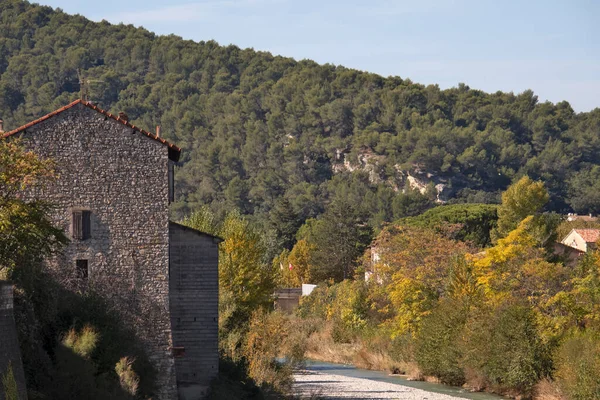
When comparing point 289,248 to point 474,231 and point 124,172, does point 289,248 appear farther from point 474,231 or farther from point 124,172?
point 124,172

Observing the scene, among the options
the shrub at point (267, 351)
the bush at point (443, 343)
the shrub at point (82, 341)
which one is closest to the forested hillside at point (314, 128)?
the bush at point (443, 343)

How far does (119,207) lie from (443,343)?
1016 inches

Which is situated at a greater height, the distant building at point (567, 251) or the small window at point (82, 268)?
the small window at point (82, 268)

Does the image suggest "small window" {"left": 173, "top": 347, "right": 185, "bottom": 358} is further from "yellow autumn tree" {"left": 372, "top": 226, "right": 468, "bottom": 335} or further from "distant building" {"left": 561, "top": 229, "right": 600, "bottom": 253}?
"distant building" {"left": 561, "top": 229, "right": 600, "bottom": 253}

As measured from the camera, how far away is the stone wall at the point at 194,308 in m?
35.8

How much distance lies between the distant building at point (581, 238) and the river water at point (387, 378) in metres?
31.9

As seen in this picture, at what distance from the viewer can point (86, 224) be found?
33219mm

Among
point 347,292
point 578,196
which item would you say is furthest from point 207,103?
point 347,292

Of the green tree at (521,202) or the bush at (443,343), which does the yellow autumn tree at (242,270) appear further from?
the green tree at (521,202)

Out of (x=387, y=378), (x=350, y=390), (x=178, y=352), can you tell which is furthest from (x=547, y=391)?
(x=178, y=352)

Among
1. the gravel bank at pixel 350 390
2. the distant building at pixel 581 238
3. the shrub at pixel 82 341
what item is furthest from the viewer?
the distant building at pixel 581 238

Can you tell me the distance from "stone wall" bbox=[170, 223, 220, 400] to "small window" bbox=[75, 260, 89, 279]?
3.35m

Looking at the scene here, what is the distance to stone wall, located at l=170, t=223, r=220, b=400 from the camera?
35.8 metres

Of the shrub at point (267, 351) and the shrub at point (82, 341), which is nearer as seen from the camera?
the shrub at point (82, 341)
